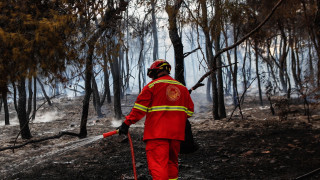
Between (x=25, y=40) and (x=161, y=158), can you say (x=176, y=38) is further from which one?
(x=161, y=158)

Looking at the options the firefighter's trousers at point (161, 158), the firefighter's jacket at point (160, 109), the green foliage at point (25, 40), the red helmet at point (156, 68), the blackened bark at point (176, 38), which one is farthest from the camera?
the blackened bark at point (176, 38)

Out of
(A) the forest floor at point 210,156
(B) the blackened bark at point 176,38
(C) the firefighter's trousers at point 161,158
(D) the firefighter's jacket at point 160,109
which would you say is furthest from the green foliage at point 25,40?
(C) the firefighter's trousers at point 161,158

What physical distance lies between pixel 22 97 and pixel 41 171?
18.3ft

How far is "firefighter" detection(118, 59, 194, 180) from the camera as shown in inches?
163

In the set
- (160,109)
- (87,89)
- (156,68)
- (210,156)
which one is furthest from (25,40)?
(87,89)

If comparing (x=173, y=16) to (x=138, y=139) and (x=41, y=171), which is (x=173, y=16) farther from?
(x=41, y=171)

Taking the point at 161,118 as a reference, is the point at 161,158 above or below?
below

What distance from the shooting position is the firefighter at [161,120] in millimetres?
4148

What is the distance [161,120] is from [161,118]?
26 millimetres

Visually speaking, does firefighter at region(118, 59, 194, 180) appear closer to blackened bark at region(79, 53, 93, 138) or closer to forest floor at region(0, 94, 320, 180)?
forest floor at region(0, 94, 320, 180)

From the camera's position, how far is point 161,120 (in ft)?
13.9

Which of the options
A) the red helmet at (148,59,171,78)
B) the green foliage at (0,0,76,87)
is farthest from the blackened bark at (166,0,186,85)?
the red helmet at (148,59,171,78)

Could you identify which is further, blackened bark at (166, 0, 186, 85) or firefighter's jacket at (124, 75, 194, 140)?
blackened bark at (166, 0, 186, 85)

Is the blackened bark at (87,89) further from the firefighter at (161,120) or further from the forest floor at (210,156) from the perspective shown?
the firefighter at (161,120)
